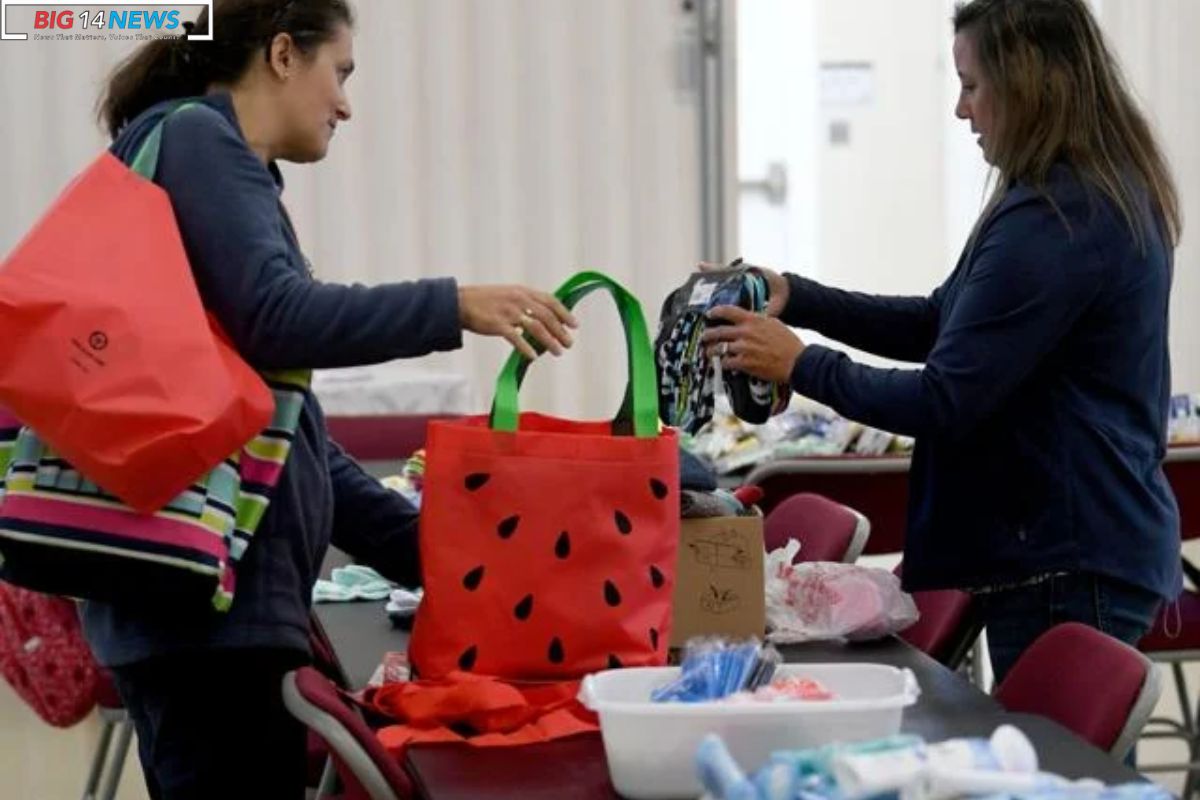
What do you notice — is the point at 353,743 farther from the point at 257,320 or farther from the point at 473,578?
the point at 257,320

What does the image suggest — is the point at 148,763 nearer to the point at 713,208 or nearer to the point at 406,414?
the point at 406,414

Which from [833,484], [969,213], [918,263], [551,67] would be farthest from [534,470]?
[918,263]

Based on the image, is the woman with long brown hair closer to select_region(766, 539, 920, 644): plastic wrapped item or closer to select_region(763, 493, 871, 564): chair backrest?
select_region(766, 539, 920, 644): plastic wrapped item

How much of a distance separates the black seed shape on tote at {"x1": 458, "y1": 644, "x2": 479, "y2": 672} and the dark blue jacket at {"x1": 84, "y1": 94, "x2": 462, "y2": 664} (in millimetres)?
156

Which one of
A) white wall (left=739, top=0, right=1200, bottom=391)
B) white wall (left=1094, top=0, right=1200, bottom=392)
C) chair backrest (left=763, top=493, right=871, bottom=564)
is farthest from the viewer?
white wall (left=739, top=0, right=1200, bottom=391)

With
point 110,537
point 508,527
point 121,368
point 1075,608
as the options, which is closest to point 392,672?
point 508,527

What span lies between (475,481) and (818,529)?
1145mm

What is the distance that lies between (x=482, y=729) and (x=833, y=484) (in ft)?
6.52

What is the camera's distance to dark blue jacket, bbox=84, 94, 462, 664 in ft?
6.20

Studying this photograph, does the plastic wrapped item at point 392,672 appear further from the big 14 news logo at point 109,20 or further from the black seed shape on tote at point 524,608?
the big 14 news logo at point 109,20

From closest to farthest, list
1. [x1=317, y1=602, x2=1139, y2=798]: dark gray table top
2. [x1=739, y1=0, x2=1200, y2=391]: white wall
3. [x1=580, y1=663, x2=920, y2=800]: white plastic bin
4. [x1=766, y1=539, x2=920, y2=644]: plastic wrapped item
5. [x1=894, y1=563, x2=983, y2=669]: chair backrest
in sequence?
[x1=580, y1=663, x2=920, y2=800]: white plastic bin < [x1=317, y1=602, x2=1139, y2=798]: dark gray table top < [x1=766, y1=539, x2=920, y2=644]: plastic wrapped item < [x1=894, y1=563, x2=983, y2=669]: chair backrest < [x1=739, y1=0, x2=1200, y2=391]: white wall

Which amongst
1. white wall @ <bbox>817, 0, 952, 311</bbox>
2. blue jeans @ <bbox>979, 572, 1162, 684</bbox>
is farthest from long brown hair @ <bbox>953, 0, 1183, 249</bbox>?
white wall @ <bbox>817, 0, 952, 311</bbox>

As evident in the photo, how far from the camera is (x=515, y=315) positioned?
1920mm

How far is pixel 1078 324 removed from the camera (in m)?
2.35
